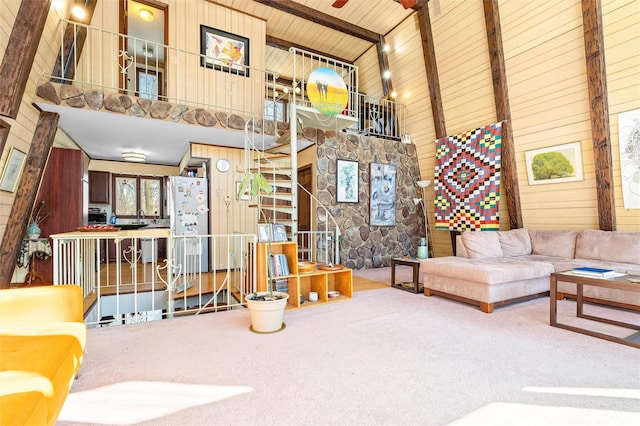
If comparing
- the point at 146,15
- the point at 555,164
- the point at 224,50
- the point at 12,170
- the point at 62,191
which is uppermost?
the point at 146,15

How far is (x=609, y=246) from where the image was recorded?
3.81 meters

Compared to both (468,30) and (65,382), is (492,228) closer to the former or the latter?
(468,30)

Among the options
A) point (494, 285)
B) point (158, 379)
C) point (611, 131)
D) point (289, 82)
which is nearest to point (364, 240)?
point (494, 285)

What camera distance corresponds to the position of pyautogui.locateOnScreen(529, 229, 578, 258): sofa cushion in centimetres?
424

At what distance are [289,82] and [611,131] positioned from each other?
6910 mm

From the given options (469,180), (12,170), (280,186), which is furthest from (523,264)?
(12,170)

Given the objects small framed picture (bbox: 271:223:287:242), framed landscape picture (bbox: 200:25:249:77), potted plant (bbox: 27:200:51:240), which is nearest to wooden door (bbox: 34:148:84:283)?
potted plant (bbox: 27:200:51:240)

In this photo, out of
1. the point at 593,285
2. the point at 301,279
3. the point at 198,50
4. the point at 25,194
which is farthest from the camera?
the point at 198,50

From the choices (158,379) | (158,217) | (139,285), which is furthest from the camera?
(158,217)

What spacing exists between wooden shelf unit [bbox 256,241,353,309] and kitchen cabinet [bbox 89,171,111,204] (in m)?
5.56

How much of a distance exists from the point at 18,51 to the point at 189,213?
302 cm

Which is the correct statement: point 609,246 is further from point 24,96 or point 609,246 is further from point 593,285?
point 24,96

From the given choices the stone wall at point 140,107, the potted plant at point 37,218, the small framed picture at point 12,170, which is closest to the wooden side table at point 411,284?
the stone wall at point 140,107

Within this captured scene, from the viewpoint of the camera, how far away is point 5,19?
269cm
